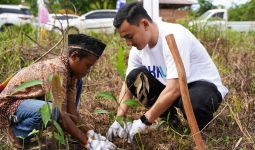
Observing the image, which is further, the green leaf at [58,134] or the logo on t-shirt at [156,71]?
the logo on t-shirt at [156,71]

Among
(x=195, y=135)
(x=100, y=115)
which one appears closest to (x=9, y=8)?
(x=100, y=115)

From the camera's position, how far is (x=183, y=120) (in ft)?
8.72

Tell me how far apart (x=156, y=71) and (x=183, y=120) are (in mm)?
390

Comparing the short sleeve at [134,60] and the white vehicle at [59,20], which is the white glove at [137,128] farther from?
the white vehicle at [59,20]

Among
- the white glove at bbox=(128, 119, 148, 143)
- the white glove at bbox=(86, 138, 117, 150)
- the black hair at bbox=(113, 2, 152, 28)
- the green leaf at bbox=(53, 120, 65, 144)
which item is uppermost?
the black hair at bbox=(113, 2, 152, 28)

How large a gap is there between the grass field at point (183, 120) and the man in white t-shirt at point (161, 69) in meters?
0.10

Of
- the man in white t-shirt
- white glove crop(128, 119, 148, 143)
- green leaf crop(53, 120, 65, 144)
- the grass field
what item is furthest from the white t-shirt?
green leaf crop(53, 120, 65, 144)

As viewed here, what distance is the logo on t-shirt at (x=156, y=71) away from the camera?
8.13 feet

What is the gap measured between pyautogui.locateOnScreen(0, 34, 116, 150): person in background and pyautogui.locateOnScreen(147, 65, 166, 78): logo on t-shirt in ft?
1.57

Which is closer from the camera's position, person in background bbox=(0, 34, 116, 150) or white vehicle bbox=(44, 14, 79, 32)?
person in background bbox=(0, 34, 116, 150)

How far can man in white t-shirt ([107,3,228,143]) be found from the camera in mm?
2168

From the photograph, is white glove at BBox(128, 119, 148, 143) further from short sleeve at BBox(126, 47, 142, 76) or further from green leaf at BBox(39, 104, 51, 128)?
green leaf at BBox(39, 104, 51, 128)

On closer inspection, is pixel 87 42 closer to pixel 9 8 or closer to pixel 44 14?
pixel 44 14

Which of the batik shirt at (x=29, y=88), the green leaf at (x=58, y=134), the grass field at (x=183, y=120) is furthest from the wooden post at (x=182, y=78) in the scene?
the batik shirt at (x=29, y=88)
